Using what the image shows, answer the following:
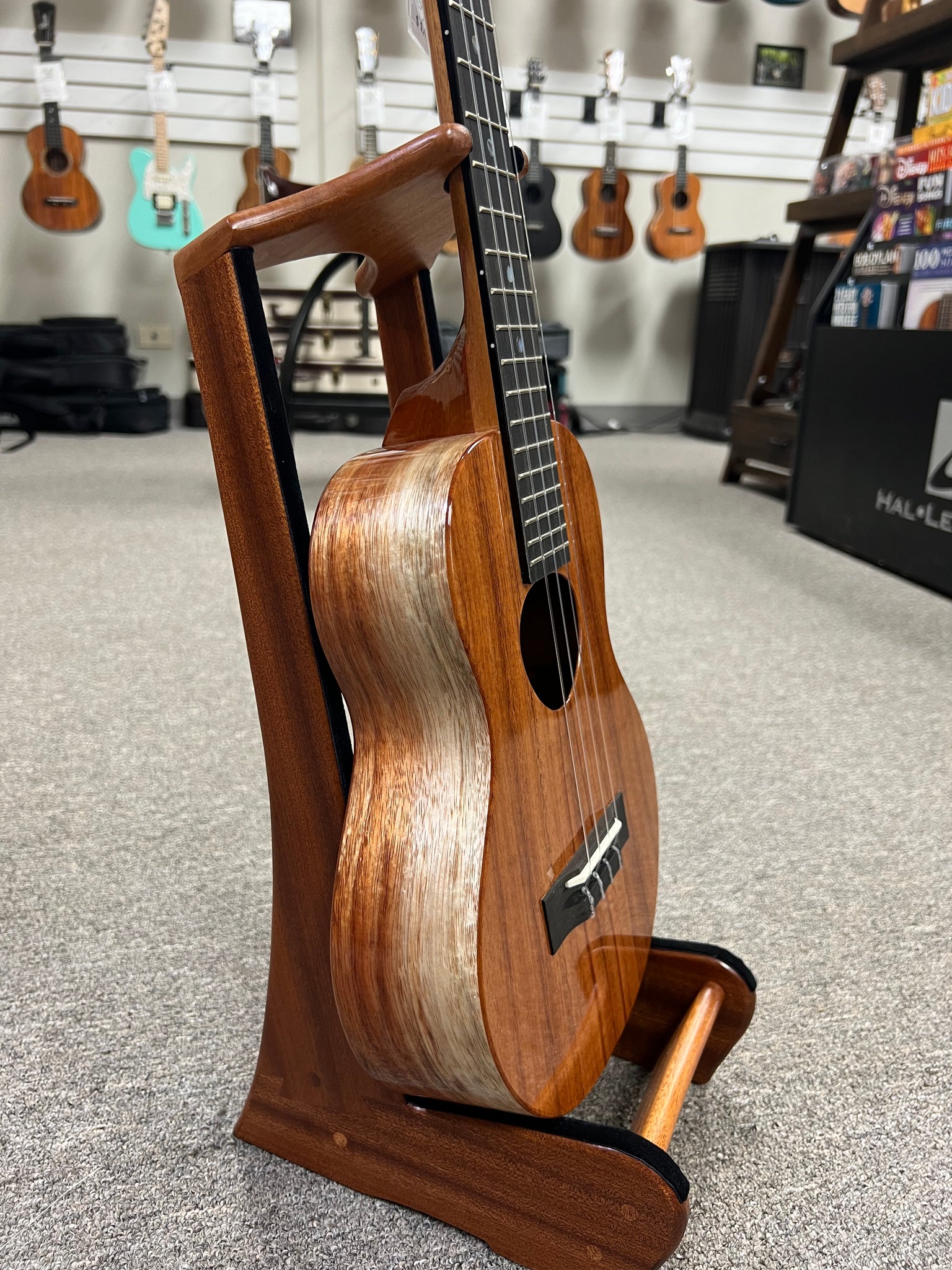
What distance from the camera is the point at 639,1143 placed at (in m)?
0.50

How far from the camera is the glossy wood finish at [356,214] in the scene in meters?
0.43

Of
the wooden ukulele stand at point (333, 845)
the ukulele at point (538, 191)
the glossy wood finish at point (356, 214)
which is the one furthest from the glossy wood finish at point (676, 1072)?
the ukulele at point (538, 191)

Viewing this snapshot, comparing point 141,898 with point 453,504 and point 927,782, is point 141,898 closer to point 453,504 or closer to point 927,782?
point 453,504

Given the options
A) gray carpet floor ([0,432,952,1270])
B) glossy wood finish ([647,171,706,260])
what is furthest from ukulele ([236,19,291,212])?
gray carpet floor ([0,432,952,1270])

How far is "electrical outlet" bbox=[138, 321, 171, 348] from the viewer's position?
12.3ft

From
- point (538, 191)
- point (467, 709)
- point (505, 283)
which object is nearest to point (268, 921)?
point (467, 709)

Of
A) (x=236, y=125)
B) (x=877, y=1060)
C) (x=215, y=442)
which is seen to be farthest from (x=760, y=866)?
(x=236, y=125)

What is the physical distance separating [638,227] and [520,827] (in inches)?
156

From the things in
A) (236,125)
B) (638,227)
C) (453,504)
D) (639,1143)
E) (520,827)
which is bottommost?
(639,1143)

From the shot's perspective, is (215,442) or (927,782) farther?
(927,782)

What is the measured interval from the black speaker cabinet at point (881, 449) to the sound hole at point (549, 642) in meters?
1.48

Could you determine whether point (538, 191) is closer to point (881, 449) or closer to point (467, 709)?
point (881, 449)

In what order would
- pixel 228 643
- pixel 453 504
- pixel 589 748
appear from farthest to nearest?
pixel 228 643, pixel 589 748, pixel 453 504

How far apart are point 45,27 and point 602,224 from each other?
6.75 feet
